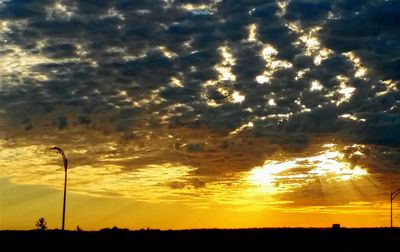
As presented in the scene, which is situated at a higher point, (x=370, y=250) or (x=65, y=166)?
(x=65, y=166)

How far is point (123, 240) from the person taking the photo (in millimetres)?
59844

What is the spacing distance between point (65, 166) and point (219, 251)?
19625 mm

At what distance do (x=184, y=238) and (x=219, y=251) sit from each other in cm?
1340

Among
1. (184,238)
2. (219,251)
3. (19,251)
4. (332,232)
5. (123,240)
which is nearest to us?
(19,251)

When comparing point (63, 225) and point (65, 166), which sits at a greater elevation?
point (65, 166)

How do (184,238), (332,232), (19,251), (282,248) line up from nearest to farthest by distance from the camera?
1. (19,251)
2. (282,248)
3. (184,238)
4. (332,232)

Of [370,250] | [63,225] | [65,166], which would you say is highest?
[65,166]

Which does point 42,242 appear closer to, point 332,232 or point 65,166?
point 65,166

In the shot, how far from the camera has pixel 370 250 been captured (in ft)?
176

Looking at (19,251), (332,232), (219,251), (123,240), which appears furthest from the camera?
(332,232)

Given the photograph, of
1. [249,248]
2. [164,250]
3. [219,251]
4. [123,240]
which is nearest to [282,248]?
[249,248]

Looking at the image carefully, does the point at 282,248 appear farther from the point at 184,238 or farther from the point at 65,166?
the point at 65,166

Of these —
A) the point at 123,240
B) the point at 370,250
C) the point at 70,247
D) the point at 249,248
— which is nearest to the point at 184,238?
the point at 123,240

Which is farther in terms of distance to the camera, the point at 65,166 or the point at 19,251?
the point at 65,166
